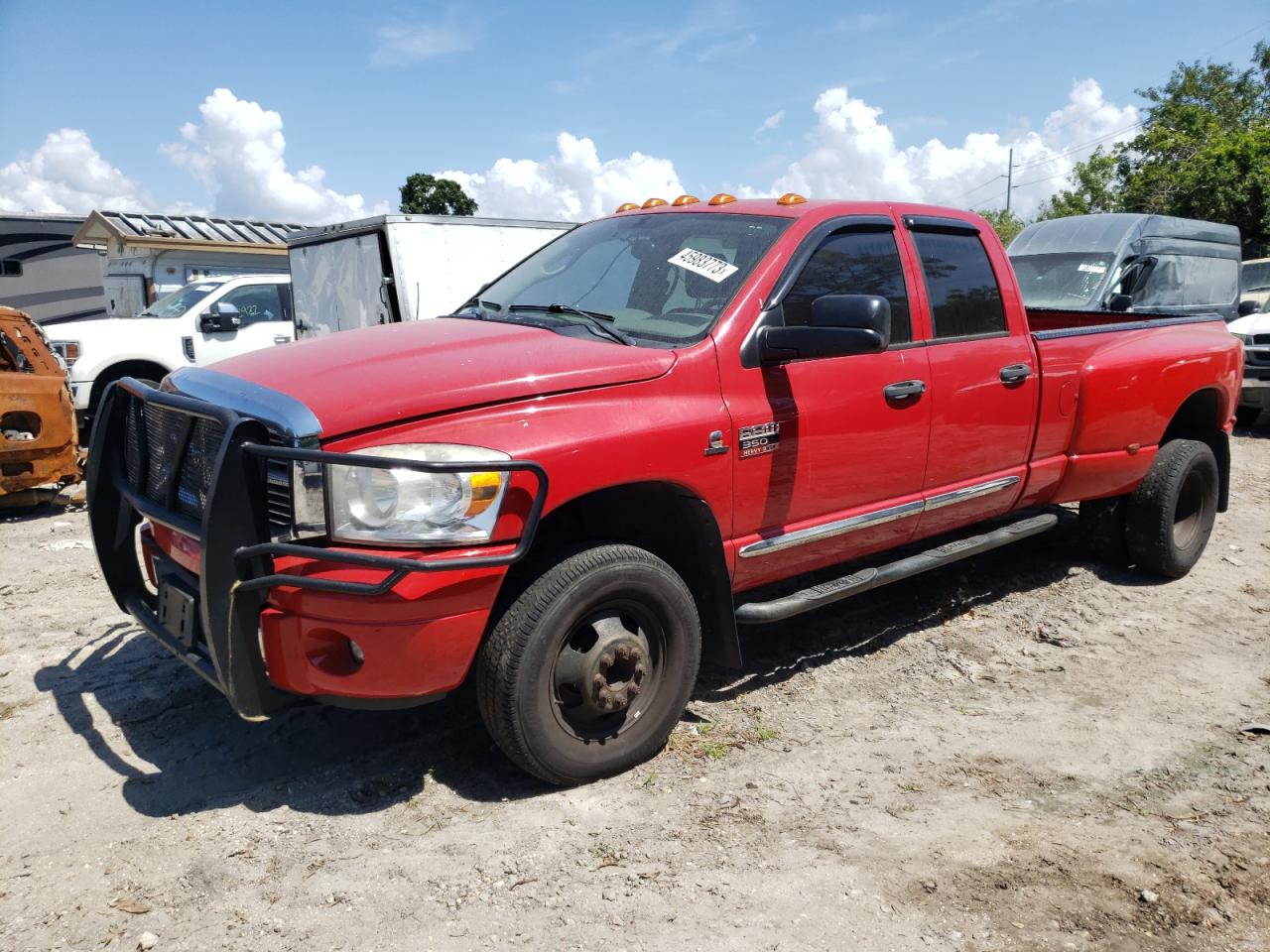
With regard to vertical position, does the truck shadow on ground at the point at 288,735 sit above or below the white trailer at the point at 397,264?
below

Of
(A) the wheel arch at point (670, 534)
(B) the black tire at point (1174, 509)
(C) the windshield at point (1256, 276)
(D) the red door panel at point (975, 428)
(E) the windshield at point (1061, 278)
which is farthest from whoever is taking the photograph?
(C) the windshield at point (1256, 276)

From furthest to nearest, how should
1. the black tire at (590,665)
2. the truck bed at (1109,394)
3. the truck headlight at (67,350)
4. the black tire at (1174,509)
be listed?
the truck headlight at (67,350) → the black tire at (1174,509) → the truck bed at (1109,394) → the black tire at (590,665)

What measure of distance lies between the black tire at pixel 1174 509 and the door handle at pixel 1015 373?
143cm

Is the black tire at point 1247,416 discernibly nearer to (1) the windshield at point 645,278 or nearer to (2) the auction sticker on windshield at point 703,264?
(1) the windshield at point 645,278

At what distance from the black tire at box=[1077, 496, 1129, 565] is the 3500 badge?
2888mm

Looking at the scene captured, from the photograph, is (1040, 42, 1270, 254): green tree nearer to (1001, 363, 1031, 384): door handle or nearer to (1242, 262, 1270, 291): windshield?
(1242, 262, 1270, 291): windshield

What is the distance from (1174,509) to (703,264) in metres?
3.36

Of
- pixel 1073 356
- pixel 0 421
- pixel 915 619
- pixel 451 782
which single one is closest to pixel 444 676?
pixel 451 782

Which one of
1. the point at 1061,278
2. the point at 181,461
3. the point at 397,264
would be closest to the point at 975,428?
the point at 181,461

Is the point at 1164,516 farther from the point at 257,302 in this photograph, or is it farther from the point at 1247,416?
the point at 257,302

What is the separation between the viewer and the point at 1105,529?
5684 mm

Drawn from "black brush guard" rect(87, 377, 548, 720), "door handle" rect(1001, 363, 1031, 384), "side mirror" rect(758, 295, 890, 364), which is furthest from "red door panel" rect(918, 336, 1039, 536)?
"black brush guard" rect(87, 377, 548, 720)

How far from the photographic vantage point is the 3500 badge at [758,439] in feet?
11.3

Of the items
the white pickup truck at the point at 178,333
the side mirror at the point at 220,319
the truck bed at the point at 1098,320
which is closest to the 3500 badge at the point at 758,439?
the truck bed at the point at 1098,320
